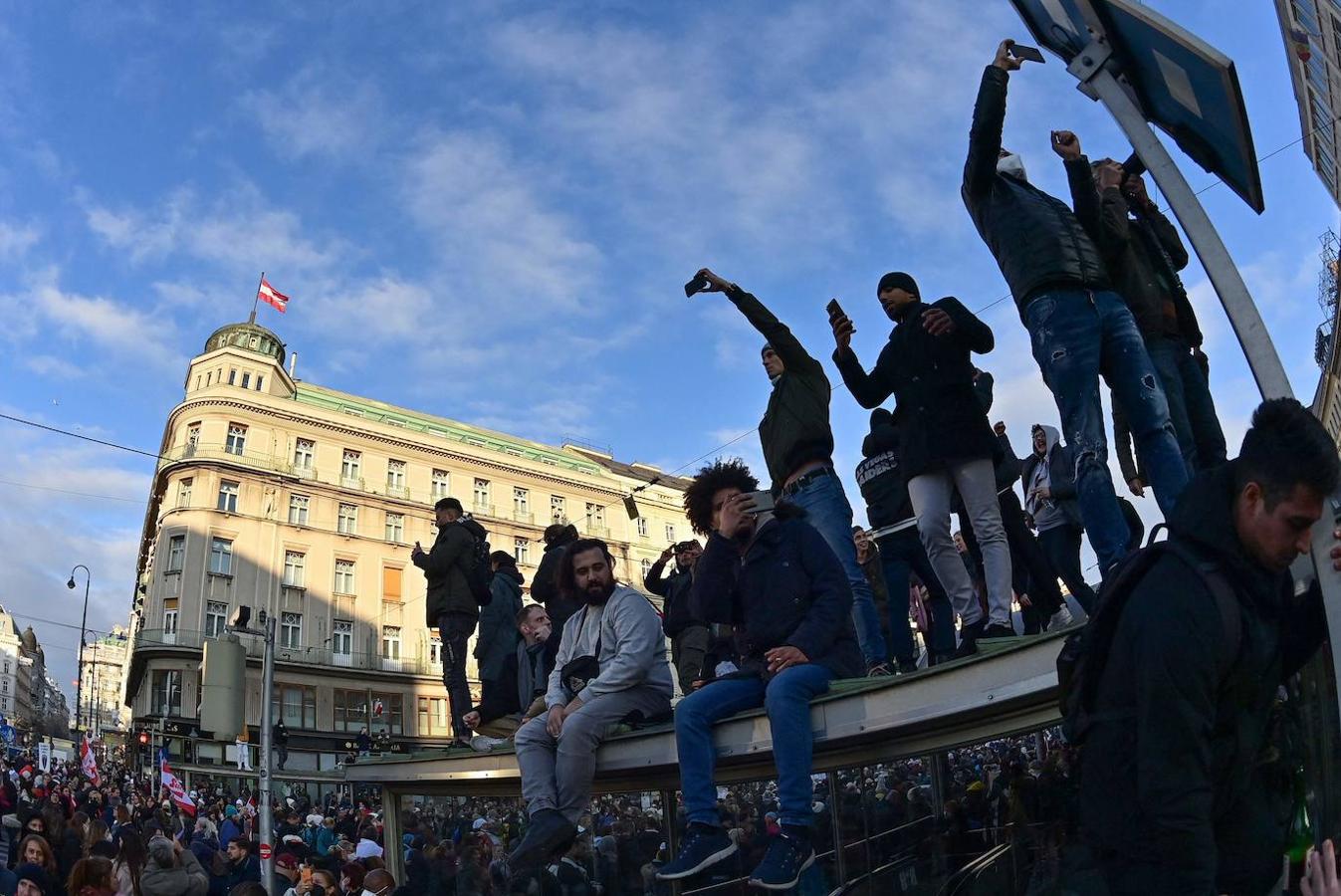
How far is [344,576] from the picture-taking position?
51.0 meters

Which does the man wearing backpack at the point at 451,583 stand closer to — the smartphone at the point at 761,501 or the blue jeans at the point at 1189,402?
the smartphone at the point at 761,501

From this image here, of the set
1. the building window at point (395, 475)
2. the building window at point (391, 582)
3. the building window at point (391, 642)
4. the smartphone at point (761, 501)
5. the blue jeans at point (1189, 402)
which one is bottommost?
the smartphone at point (761, 501)

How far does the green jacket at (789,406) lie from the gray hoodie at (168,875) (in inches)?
225

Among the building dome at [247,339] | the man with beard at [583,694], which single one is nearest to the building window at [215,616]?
the building dome at [247,339]

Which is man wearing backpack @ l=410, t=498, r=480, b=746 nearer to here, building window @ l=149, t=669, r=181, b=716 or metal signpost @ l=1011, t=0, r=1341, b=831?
metal signpost @ l=1011, t=0, r=1341, b=831

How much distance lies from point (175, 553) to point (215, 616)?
3.63m

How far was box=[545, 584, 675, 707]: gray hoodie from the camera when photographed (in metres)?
5.30

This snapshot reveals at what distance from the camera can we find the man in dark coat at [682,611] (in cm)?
828

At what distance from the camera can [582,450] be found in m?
64.1

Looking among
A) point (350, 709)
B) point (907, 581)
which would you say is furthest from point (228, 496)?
point (907, 581)

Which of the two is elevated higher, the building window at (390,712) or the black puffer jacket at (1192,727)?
the building window at (390,712)

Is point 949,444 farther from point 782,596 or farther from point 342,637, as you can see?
point 342,637

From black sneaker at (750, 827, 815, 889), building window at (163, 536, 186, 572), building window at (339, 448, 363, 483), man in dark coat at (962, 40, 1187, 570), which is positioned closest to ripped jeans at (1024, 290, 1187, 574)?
man in dark coat at (962, 40, 1187, 570)

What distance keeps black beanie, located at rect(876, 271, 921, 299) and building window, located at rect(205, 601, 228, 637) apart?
153ft
